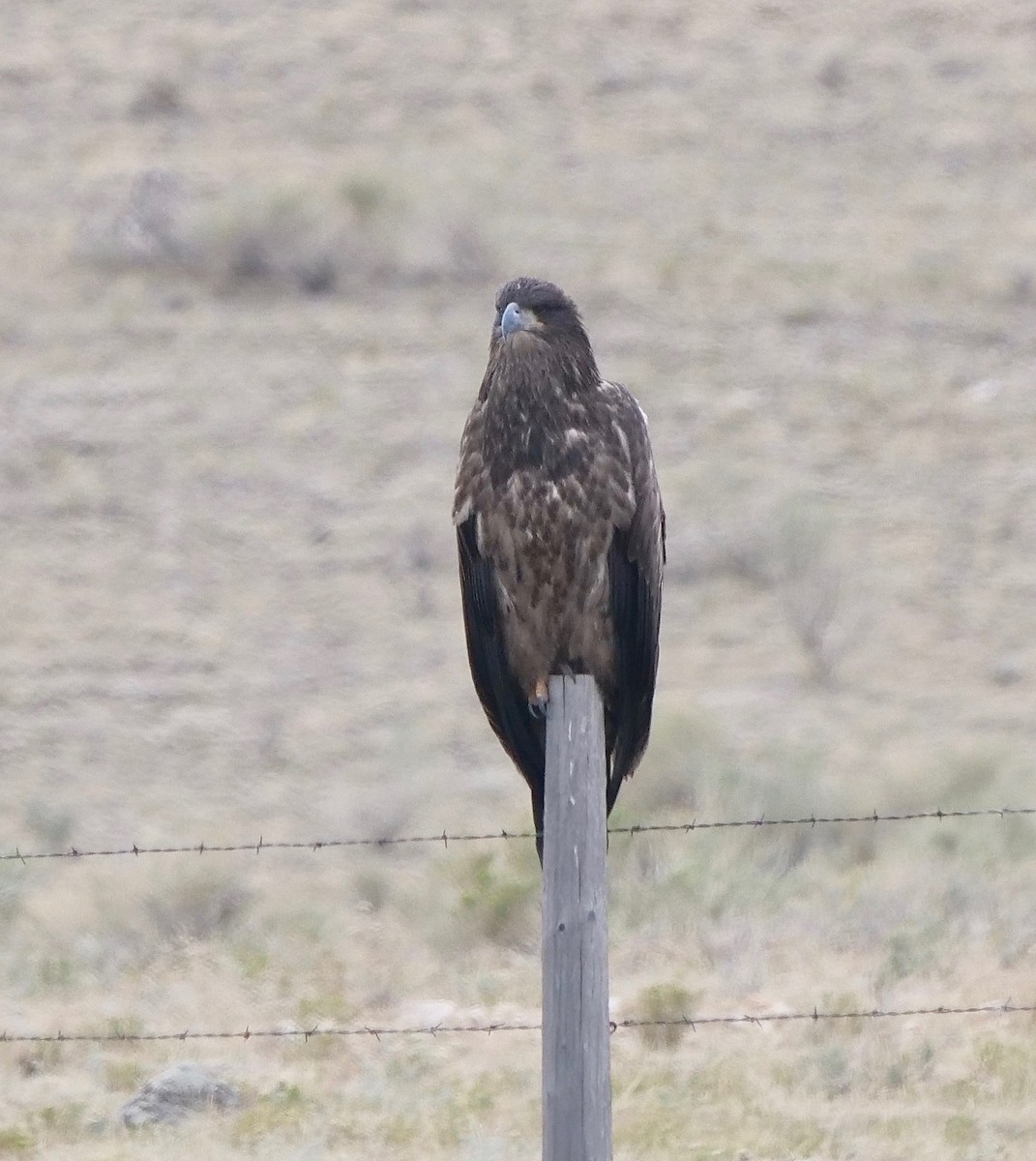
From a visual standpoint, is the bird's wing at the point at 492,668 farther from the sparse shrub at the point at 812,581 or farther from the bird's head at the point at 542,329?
the sparse shrub at the point at 812,581

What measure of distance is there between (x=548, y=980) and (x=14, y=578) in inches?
646

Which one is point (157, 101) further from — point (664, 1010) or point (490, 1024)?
point (664, 1010)

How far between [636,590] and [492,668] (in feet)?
1.50

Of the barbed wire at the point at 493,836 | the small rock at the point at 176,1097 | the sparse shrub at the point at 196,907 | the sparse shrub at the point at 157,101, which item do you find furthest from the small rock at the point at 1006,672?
the sparse shrub at the point at 157,101

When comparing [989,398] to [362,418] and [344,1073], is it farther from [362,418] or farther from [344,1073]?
[344,1073]

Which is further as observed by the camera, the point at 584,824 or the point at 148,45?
the point at 148,45

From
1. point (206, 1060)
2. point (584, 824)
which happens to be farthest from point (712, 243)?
point (584, 824)

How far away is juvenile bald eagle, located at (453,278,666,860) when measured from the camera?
5668mm

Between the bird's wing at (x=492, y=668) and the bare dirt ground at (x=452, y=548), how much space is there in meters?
1.30

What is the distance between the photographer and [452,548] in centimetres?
2052

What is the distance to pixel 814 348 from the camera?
2445 centimetres

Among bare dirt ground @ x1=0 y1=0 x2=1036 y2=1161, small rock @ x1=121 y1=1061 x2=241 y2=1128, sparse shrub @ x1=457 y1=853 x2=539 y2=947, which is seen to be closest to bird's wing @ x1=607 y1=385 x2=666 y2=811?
bare dirt ground @ x1=0 y1=0 x2=1036 y2=1161

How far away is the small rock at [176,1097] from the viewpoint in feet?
24.2

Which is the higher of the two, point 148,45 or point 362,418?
point 148,45
